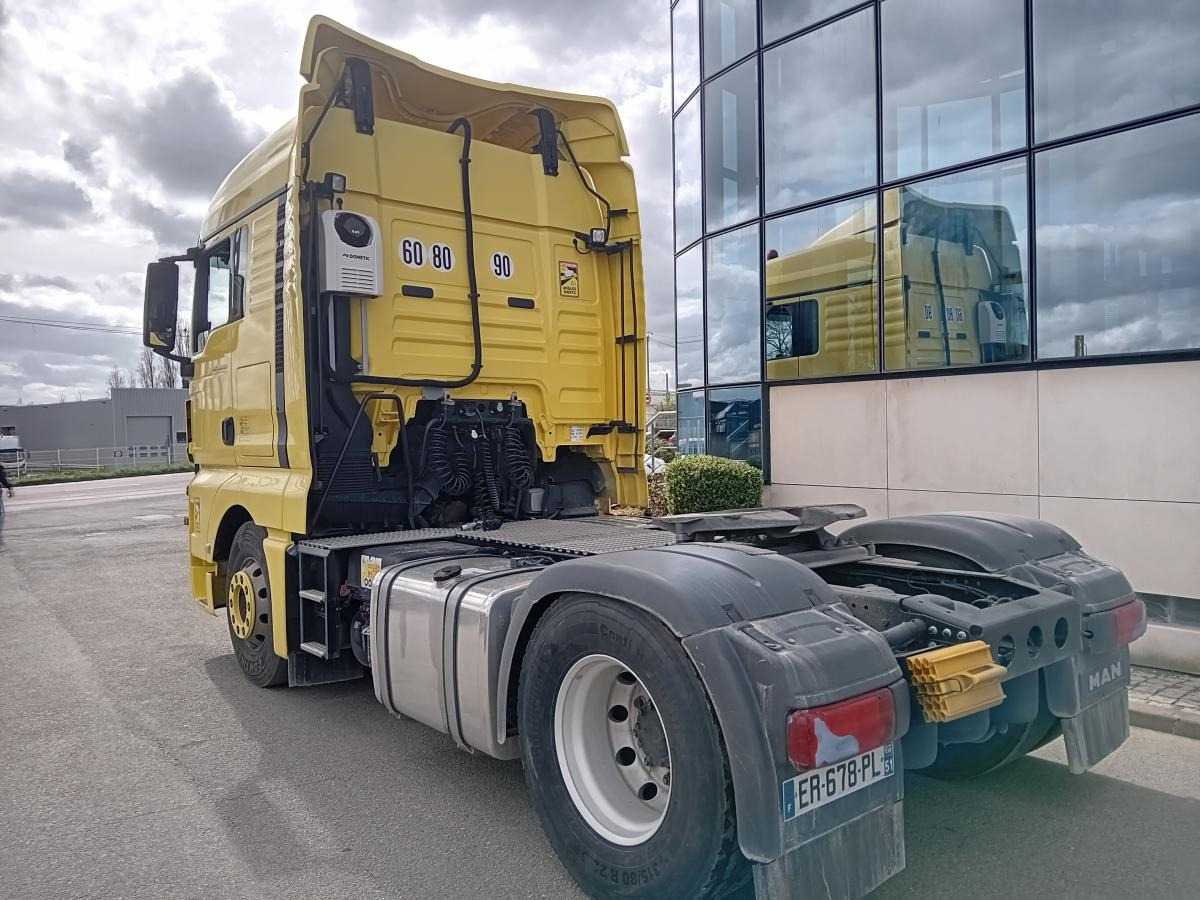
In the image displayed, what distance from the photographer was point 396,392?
534 cm

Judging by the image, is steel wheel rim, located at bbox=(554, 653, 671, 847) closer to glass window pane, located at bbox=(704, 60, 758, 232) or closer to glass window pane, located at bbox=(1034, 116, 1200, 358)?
glass window pane, located at bbox=(1034, 116, 1200, 358)

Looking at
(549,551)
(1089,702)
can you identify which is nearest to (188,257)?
(549,551)

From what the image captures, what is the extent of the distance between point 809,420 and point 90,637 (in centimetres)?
709

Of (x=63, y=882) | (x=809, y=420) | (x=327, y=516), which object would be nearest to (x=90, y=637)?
(x=327, y=516)

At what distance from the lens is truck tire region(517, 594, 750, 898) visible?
260 cm

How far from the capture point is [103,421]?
196 feet

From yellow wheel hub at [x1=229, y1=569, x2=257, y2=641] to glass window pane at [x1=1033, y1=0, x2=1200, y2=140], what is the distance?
285 inches

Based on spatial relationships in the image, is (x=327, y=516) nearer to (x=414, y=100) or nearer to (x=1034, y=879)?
(x=414, y=100)

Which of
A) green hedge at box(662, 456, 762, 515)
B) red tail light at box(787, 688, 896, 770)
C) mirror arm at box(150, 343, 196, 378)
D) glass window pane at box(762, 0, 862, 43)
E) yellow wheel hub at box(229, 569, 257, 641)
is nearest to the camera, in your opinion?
red tail light at box(787, 688, 896, 770)

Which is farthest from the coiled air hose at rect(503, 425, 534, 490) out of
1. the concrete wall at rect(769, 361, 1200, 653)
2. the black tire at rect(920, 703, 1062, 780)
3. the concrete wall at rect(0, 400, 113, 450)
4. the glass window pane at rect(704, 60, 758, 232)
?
the concrete wall at rect(0, 400, 113, 450)

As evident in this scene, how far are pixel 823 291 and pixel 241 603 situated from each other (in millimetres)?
6749

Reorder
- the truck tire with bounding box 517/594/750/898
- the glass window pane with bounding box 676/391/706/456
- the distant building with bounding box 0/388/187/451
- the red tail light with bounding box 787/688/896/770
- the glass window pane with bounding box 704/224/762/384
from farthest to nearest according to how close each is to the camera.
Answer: the distant building with bounding box 0/388/187/451 → the glass window pane with bounding box 676/391/706/456 → the glass window pane with bounding box 704/224/762/384 → the truck tire with bounding box 517/594/750/898 → the red tail light with bounding box 787/688/896/770

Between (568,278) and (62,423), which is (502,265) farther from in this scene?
(62,423)

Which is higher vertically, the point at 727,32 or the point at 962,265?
the point at 727,32
